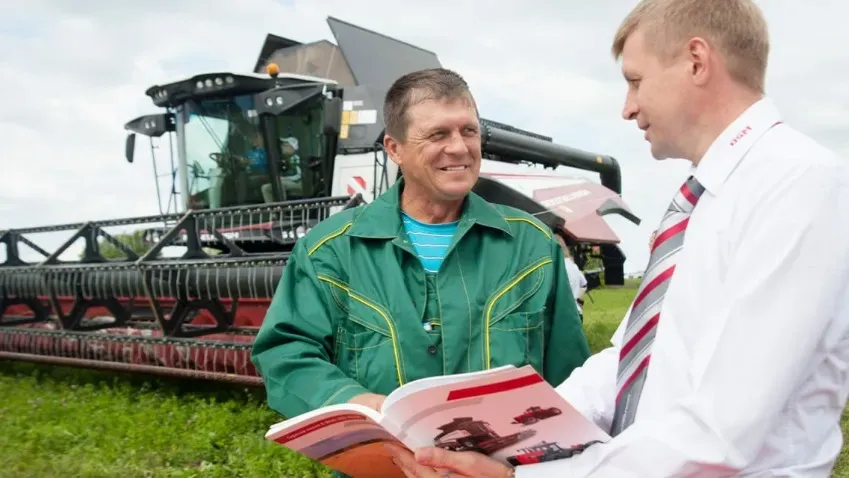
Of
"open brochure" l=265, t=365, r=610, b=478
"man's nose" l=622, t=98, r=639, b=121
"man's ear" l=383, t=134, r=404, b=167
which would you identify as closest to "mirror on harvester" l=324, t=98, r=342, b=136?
"man's ear" l=383, t=134, r=404, b=167

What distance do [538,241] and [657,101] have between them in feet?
2.59

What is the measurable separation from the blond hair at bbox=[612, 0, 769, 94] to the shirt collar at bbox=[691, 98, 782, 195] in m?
0.05

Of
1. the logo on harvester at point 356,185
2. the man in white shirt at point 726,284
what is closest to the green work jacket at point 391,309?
the man in white shirt at point 726,284

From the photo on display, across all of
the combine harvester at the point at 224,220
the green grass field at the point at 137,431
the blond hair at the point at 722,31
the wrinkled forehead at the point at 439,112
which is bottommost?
the green grass field at the point at 137,431

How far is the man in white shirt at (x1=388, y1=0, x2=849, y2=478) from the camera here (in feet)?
3.31

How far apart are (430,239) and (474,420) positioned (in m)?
0.71

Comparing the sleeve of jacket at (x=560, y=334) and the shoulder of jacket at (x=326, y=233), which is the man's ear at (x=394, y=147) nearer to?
the shoulder of jacket at (x=326, y=233)

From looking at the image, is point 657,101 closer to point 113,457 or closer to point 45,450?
point 113,457

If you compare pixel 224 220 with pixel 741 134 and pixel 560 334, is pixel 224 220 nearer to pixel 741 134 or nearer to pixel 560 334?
pixel 560 334

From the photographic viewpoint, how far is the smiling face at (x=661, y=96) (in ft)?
3.96

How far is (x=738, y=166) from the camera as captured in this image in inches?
45.5

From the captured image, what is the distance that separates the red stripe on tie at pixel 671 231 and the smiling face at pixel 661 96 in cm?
11

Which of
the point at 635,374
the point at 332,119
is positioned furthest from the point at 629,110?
the point at 332,119

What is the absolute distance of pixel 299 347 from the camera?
1.77m
